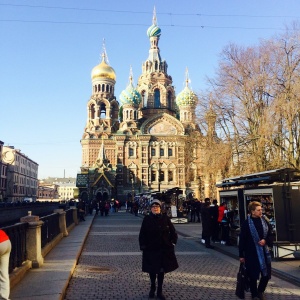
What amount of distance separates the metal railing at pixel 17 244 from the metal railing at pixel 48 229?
2291 mm

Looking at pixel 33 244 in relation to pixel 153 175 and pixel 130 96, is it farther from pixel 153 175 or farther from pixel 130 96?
pixel 130 96

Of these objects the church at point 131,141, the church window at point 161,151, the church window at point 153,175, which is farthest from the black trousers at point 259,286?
the church window at point 161,151

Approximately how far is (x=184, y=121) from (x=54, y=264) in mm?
60888

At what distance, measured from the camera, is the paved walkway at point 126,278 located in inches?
264

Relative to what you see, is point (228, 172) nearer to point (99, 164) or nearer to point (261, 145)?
point (261, 145)

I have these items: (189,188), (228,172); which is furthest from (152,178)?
(228,172)

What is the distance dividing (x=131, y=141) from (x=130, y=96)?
29.1 feet

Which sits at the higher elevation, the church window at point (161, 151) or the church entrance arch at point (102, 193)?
the church window at point (161, 151)

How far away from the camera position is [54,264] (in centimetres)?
921

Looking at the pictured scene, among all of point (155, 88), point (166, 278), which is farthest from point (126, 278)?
point (155, 88)

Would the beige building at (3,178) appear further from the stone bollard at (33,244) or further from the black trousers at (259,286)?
the black trousers at (259,286)

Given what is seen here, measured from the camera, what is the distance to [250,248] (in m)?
6.05

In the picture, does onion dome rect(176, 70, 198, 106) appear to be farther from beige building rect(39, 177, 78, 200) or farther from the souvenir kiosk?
beige building rect(39, 177, 78, 200)

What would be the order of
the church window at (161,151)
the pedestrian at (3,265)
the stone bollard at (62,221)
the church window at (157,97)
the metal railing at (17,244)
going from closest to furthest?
the pedestrian at (3,265) → the metal railing at (17,244) → the stone bollard at (62,221) → the church window at (161,151) → the church window at (157,97)
